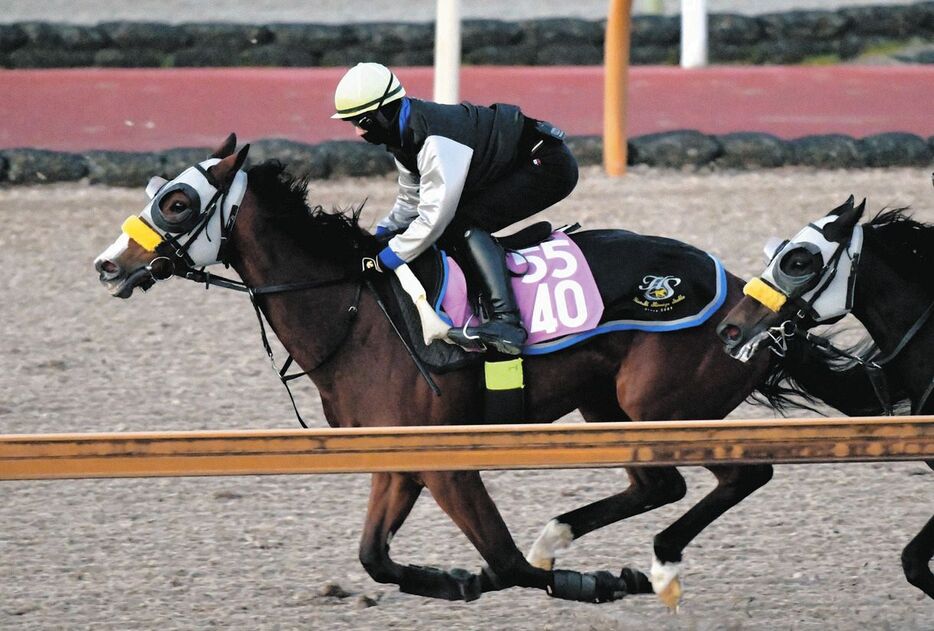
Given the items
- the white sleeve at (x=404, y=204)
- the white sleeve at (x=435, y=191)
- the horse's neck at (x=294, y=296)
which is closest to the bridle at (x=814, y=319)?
the white sleeve at (x=435, y=191)

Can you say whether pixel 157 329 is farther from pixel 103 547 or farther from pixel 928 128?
pixel 928 128

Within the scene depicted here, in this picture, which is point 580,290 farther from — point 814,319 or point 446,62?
point 446,62

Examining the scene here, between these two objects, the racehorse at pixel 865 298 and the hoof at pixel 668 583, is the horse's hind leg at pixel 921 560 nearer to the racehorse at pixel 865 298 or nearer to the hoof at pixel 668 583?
the racehorse at pixel 865 298

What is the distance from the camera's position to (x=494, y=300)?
484 centimetres

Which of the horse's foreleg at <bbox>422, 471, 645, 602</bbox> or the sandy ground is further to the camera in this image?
the sandy ground

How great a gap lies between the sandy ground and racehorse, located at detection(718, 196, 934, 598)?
1137cm

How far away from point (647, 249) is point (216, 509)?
2.08m

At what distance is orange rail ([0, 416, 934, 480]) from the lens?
399 cm

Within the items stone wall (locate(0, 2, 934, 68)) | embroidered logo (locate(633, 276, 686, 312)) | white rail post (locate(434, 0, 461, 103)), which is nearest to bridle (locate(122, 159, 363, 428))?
embroidered logo (locate(633, 276, 686, 312))

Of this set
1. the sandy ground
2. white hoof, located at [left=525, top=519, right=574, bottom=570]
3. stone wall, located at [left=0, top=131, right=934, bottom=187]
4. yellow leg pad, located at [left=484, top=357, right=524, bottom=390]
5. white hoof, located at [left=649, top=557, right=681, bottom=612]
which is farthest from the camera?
the sandy ground

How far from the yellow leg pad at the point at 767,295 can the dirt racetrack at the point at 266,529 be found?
40.4 inches

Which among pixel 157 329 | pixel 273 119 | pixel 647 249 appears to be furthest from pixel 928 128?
pixel 647 249

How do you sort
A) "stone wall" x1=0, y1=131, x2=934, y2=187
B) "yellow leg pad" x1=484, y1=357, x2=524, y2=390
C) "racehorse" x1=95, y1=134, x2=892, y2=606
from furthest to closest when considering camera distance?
"stone wall" x1=0, y1=131, x2=934, y2=187 < "yellow leg pad" x1=484, y1=357, x2=524, y2=390 < "racehorse" x1=95, y1=134, x2=892, y2=606

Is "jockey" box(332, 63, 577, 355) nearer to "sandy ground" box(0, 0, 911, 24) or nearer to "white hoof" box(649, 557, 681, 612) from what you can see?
"white hoof" box(649, 557, 681, 612)
